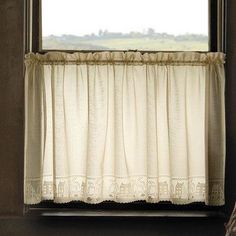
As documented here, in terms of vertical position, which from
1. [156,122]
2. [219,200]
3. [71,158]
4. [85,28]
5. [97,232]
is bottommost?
[97,232]

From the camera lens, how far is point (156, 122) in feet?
10.2

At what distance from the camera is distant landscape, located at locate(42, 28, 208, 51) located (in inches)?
127

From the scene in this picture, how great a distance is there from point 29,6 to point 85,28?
0.35 m

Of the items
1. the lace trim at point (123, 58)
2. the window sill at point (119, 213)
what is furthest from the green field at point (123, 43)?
the window sill at point (119, 213)

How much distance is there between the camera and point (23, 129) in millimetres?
3109

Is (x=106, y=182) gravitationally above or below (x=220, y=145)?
below

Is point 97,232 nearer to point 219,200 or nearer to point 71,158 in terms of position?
point 71,158

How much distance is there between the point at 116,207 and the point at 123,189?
14 centimetres

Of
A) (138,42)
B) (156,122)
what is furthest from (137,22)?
(156,122)

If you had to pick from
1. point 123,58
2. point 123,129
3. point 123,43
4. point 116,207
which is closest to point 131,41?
point 123,43

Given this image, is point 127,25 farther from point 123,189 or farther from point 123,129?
point 123,189

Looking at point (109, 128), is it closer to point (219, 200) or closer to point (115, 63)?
point (115, 63)

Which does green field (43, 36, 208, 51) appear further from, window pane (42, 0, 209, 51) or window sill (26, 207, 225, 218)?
window sill (26, 207, 225, 218)

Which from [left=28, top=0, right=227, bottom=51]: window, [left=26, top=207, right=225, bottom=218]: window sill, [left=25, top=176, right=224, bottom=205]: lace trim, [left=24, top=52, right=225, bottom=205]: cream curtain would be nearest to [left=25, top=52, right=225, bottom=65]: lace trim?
[left=24, top=52, right=225, bottom=205]: cream curtain
